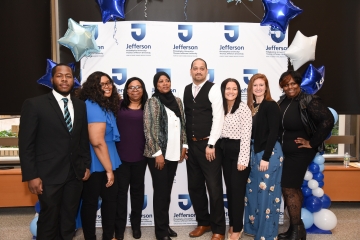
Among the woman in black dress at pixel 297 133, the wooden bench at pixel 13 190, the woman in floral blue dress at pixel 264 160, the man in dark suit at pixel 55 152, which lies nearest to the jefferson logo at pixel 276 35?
the woman in black dress at pixel 297 133

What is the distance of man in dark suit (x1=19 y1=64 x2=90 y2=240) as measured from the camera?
2365 millimetres

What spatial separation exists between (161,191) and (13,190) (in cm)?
218

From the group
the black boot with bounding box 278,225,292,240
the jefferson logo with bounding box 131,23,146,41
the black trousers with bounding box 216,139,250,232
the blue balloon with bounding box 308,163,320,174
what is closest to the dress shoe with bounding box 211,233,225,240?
the black trousers with bounding box 216,139,250,232

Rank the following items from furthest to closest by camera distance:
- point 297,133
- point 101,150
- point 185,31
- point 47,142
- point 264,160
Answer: point 185,31 → point 297,133 → point 264,160 → point 101,150 → point 47,142

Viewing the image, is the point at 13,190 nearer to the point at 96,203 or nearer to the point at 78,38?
the point at 96,203

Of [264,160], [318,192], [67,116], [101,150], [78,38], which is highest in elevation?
[78,38]

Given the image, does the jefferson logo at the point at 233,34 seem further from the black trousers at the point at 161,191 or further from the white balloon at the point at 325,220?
the white balloon at the point at 325,220

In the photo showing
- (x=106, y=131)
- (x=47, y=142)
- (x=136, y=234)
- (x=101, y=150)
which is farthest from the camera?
(x=136, y=234)

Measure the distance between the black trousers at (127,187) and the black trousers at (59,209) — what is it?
0.60m

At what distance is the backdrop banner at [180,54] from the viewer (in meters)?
3.84

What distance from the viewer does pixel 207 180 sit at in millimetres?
3340

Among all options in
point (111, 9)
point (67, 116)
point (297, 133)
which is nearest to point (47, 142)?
point (67, 116)

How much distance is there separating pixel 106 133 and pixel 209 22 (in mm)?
1959

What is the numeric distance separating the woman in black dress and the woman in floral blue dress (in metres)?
0.13
